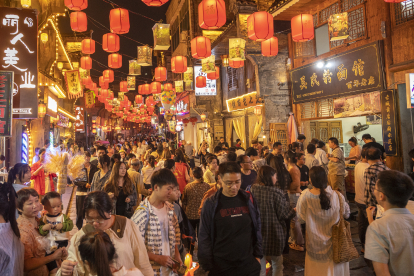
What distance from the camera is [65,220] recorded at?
12.5 feet

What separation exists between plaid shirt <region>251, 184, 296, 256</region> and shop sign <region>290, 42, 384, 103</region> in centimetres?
720

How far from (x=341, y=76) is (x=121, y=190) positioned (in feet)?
29.6

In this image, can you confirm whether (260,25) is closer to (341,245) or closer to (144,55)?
(144,55)

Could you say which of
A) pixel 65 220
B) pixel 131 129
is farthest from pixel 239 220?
pixel 131 129

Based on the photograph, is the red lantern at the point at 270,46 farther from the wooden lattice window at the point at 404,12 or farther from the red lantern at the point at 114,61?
the red lantern at the point at 114,61

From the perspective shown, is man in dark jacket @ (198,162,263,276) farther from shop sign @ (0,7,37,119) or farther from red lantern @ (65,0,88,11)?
shop sign @ (0,7,37,119)

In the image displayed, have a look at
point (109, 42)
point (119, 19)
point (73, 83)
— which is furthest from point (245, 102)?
point (73, 83)

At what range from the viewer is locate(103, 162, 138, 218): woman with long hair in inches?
206

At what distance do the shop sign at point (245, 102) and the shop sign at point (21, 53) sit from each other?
980 cm

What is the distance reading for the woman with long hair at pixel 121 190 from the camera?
5234 millimetres

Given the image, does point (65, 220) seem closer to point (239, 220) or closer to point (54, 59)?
point (239, 220)

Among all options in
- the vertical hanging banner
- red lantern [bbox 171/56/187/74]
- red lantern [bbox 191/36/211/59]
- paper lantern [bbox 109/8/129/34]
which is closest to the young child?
paper lantern [bbox 109/8/129/34]

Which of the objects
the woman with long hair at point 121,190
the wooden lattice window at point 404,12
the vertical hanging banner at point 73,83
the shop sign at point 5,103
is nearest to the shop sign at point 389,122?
the wooden lattice window at point 404,12

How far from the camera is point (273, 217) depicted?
409cm
